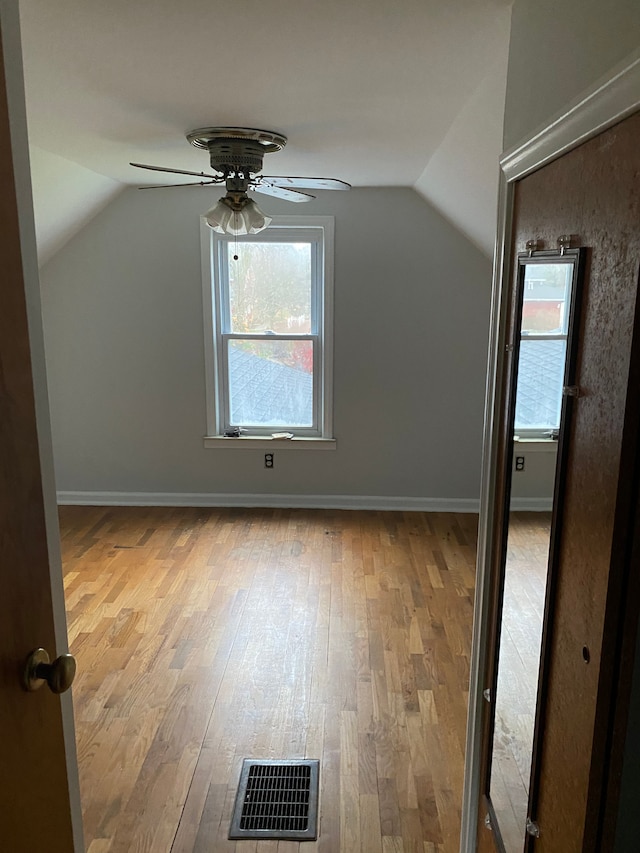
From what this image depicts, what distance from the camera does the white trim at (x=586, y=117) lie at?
0.86 metres

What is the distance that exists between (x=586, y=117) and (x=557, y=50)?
0.28 meters

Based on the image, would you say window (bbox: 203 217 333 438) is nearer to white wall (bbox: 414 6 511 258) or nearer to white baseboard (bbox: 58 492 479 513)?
white baseboard (bbox: 58 492 479 513)

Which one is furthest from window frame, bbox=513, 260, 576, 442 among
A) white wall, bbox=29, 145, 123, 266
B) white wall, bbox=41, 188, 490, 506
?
white wall, bbox=41, 188, 490, 506

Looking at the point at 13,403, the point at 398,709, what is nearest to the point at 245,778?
the point at 398,709

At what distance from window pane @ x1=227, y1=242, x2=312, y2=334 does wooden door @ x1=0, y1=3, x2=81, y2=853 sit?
3.48 m

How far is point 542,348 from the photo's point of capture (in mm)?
1283

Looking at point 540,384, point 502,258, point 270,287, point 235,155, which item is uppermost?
point 235,155

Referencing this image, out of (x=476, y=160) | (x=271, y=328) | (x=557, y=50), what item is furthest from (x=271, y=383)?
(x=557, y=50)

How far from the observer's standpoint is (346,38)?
61.7 inches

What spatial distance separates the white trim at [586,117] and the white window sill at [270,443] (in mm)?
3369

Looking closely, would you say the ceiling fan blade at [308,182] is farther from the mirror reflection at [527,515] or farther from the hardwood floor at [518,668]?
the hardwood floor at [518,668]

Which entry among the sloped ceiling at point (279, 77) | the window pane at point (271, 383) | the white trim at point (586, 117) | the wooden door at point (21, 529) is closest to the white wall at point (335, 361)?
the window pane at point (271, 383)

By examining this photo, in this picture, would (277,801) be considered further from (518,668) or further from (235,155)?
(235,155)

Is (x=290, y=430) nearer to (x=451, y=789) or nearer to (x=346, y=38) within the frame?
(x=451, y=789)
